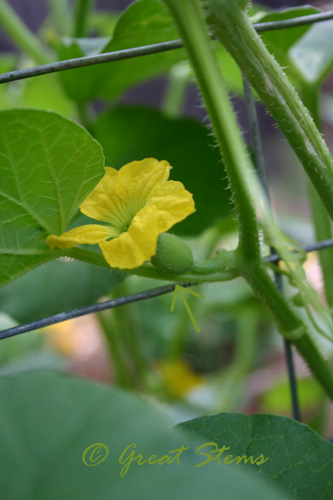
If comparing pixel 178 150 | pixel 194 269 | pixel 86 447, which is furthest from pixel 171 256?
pixel 178 150

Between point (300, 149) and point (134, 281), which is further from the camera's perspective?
point (134, 281)

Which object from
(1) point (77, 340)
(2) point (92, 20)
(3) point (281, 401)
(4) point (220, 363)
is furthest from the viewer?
(4) point (220, 363)

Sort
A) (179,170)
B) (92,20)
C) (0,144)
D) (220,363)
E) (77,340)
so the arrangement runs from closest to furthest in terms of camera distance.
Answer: (0,144), (179,170), (92,20), (77,340), (220,363)

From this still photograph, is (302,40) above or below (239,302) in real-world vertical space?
above

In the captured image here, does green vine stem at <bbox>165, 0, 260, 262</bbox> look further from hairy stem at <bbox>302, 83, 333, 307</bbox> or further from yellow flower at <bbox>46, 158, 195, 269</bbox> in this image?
hairy stem at <bbox>302, 83, 333, 307</bbox>

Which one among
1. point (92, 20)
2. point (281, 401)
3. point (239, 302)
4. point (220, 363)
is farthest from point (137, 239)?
point (220, 363)

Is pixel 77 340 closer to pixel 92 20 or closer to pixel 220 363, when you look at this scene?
pixel 220 363

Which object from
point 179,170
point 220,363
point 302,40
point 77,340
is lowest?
point 220,363

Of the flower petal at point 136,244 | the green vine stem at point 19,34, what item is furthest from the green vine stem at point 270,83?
the green vine stem at point 19,34

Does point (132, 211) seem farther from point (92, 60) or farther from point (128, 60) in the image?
point (128, 60)
